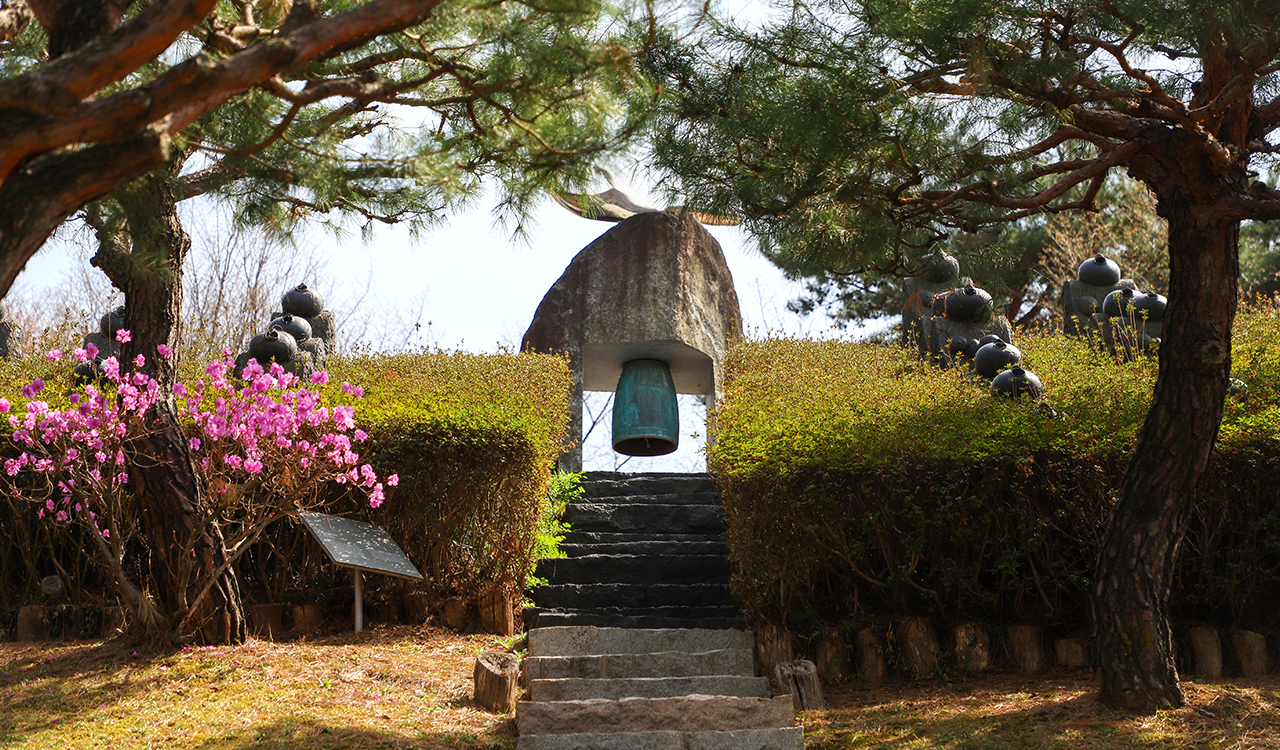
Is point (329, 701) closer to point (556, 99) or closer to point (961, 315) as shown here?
point (556, 99)

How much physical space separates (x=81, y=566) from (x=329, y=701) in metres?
2.25

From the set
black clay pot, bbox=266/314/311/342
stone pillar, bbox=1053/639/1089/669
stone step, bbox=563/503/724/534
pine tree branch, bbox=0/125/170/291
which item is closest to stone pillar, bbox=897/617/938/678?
stone pillar, bbox=1053/639/1089/669

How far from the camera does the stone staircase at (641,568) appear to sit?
610 centimetres

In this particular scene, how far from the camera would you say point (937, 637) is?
17.2 ft

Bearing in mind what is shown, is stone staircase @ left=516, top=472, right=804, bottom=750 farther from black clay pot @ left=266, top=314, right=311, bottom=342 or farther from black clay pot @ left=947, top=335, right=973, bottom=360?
black clay pot @ left=947, top=335, right=973, bottom=360

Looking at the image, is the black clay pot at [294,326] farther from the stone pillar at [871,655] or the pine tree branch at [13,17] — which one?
the stone pillar at [871,655]

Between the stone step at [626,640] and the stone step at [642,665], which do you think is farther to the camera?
the stone step at [626,640]

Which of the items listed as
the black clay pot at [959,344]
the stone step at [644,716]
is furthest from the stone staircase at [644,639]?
the black clay pot at [959,344]

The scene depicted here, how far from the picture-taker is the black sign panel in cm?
509

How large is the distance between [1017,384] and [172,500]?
499 centimetres

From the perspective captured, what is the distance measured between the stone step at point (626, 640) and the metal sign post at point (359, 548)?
0.76m

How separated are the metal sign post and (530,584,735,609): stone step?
1.04 meters

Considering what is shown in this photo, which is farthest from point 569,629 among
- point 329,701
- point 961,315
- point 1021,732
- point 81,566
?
point 961,315

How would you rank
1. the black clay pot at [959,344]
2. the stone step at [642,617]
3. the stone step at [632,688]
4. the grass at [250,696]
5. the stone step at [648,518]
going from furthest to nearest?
the black clay pot at [959,344] → the stone step at [648,518] → the stone step at [642,617] → the stone step at [632,688] → the grass at [250,696]
